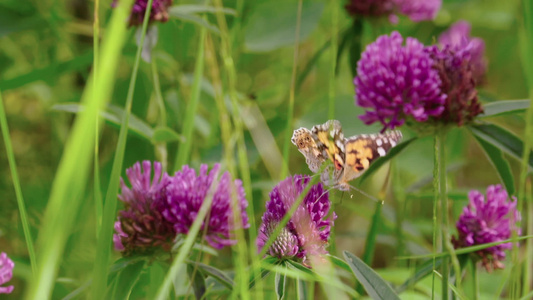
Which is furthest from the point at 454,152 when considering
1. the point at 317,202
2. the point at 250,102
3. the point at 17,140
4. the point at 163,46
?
the point at 17,140

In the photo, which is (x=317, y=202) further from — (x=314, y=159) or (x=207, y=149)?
(x=207, y=149)

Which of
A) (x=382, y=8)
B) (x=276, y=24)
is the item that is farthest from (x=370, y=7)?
(x=276, y=24)

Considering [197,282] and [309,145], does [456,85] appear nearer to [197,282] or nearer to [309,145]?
[309,145]

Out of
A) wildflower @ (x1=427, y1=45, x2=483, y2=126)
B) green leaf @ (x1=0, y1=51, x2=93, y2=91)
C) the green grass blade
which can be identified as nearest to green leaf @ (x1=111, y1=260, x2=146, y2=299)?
the green grass blade

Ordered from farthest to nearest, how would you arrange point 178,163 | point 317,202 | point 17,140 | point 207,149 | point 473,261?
point 17,140 → point 207,149 → point 178,163 → point 473,261 → point 317,202

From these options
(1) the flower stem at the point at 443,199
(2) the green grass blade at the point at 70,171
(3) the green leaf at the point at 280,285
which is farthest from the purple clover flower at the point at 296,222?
(2) the green grass blade at the point at 70,171

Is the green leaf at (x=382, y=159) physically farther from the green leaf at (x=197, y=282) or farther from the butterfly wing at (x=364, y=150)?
the green leaf at (x=197, y=282)
